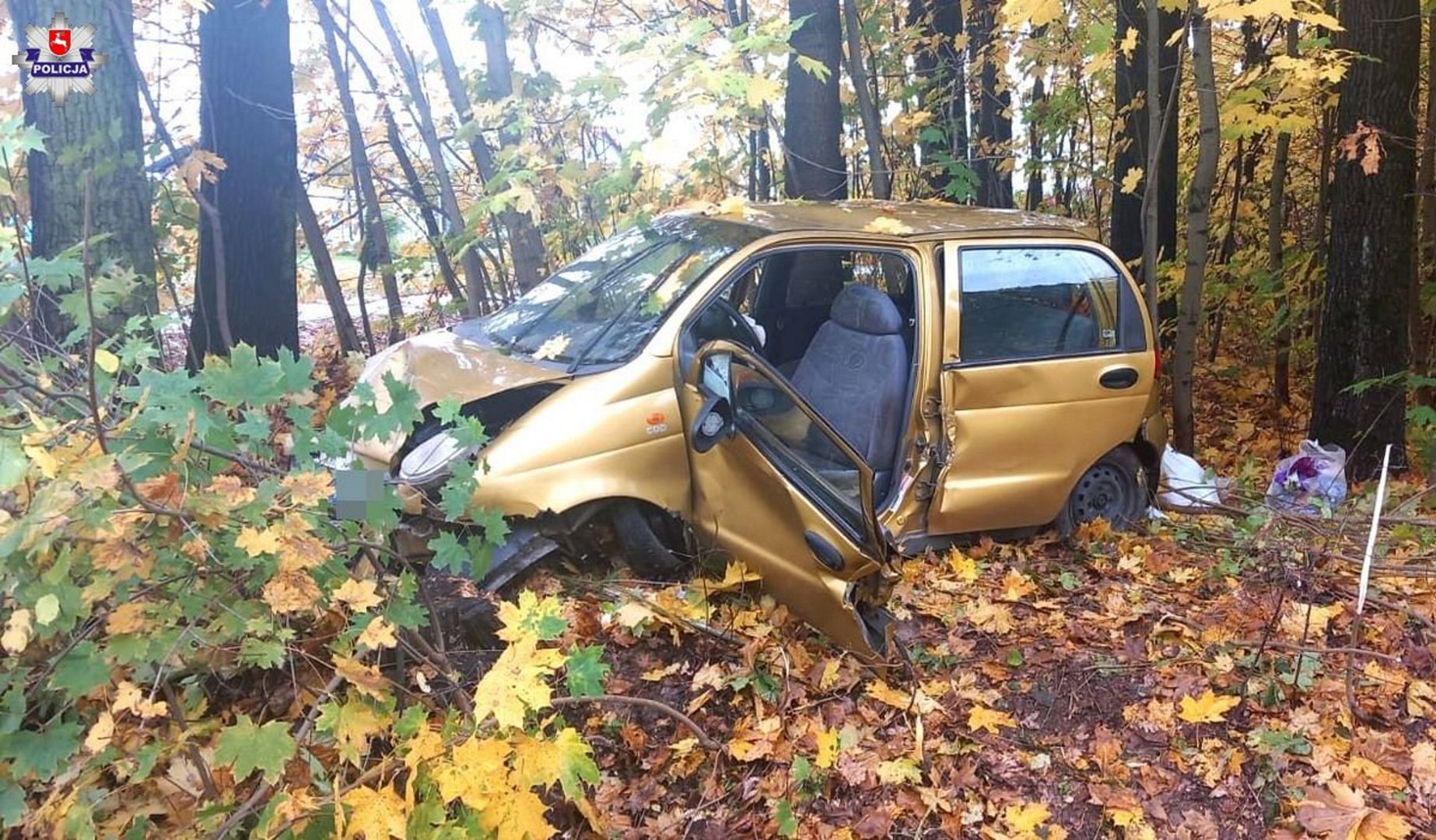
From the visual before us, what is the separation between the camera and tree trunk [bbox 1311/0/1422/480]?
6.61 meters

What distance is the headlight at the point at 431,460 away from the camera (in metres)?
3.41

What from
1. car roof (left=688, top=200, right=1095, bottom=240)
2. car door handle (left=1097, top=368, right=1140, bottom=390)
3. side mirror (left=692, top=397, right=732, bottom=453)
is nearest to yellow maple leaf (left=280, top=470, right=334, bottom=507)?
side mirror (left=692, top=397, right=732, bottom=453)

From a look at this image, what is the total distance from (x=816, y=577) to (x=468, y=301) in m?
7.24

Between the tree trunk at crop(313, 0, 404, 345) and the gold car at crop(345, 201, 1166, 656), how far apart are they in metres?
5.34

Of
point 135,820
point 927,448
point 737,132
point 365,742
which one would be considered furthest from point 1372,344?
point 135,820

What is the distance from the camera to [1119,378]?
4.89m

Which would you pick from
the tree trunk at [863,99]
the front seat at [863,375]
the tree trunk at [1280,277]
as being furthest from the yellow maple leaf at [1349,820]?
the tree trunk at [1280,277]

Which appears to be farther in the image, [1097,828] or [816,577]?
[816,577]

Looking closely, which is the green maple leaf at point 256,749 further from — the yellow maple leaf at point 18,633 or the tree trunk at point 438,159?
the tree trunk at point 438,159

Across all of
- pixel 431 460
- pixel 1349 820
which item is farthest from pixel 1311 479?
pixel 431 460

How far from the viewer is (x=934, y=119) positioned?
10.5 m

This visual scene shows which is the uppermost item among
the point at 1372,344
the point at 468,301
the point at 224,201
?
the point at 224,201

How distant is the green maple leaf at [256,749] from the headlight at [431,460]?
142 centimetres

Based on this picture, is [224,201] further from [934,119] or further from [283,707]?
[934,119]
